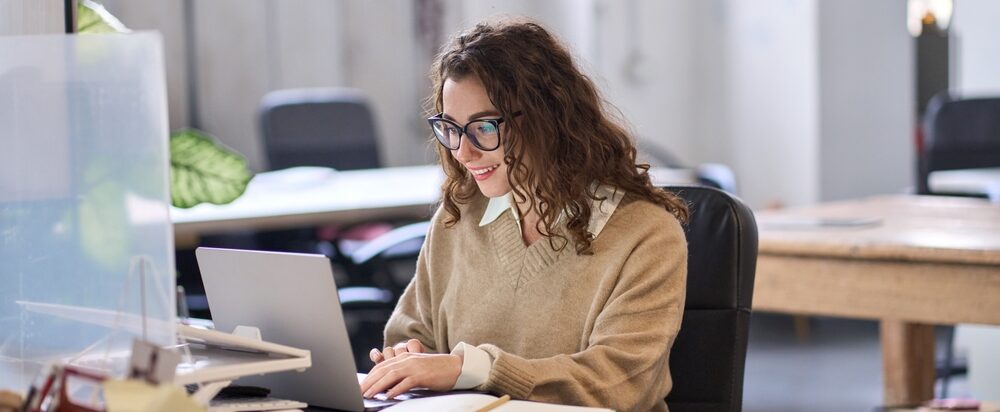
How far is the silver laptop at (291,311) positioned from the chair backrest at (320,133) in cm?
310

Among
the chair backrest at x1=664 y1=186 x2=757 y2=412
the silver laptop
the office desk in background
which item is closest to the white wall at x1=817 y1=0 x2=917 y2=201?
the office desk in background

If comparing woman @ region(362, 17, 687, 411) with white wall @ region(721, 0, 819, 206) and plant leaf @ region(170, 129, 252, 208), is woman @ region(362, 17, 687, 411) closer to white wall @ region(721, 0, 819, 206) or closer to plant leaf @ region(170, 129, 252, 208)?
plant leaf @ region(170, 129, 252, 208)

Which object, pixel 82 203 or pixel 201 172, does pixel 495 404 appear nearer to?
pixel 82 203

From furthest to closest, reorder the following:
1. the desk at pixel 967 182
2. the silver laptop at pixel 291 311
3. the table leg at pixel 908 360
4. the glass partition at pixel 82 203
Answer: the desk at pixel 967 182 < the table leg at pixel 908 360 < the silver laptop at pixel 291 311 < the glass partition at pixel 82 203

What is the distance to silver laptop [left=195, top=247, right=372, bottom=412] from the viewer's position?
1.30 meters

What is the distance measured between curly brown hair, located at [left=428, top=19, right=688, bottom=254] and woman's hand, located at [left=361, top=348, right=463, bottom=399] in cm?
29

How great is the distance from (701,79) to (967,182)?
196cm

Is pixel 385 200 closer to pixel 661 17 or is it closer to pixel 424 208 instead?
pixel 424 208

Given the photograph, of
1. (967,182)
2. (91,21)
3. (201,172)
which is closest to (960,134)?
(967,182)

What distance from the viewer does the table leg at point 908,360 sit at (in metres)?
2.95

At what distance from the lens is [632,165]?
5.57ft

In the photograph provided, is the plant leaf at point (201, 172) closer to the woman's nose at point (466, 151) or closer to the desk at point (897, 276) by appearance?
the woman's nose at point (466, 151)

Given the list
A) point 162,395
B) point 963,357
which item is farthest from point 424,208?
point 162,395

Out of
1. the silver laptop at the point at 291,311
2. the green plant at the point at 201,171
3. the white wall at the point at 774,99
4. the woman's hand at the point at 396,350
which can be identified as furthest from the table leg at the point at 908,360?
the white wall at the point at 774,99
